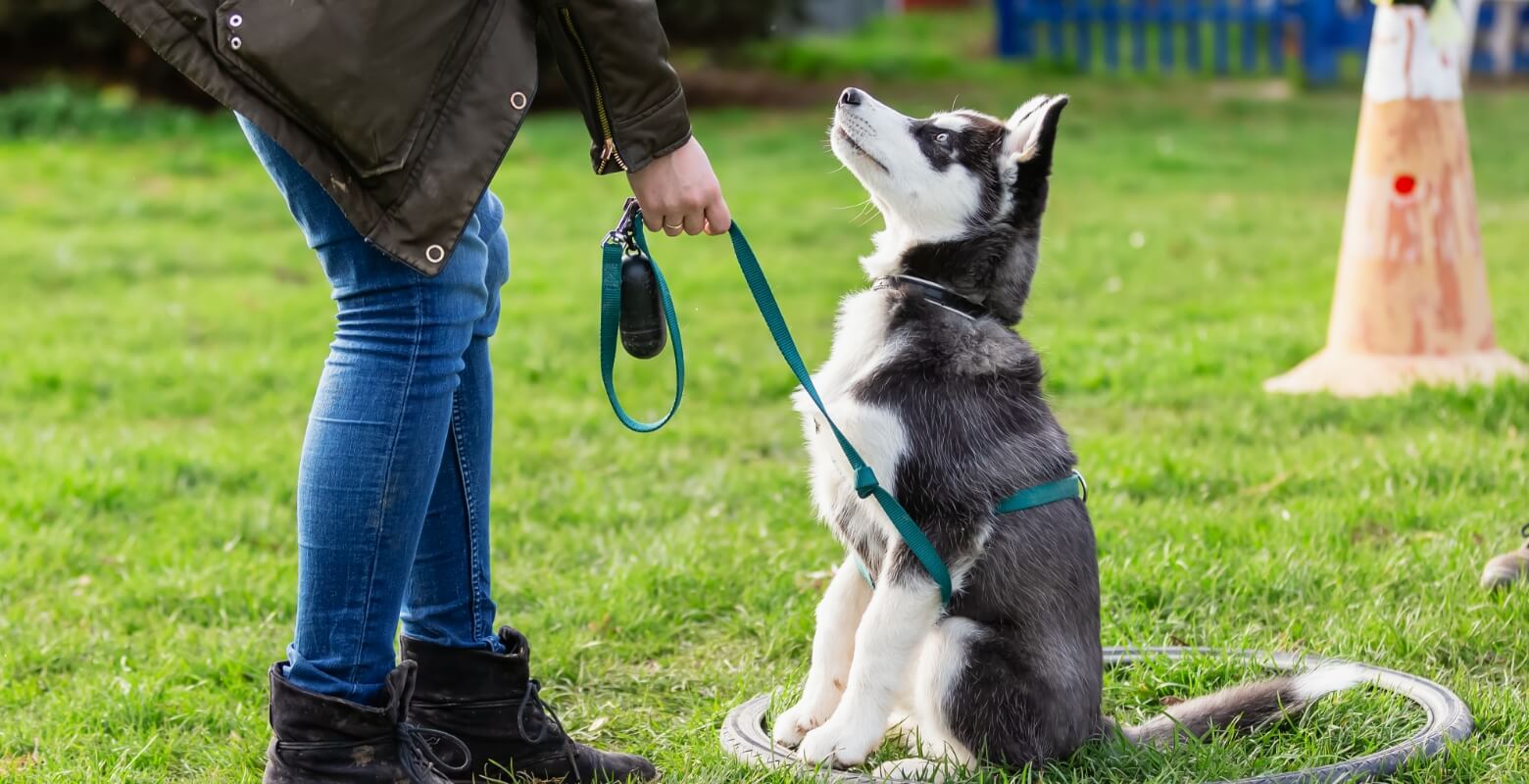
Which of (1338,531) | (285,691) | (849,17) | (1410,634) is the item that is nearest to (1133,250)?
(1338,531)

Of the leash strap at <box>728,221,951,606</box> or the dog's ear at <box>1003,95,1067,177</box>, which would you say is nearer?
the leash strap at <box>728,221,951,606</box>

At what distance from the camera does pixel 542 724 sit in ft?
10.0

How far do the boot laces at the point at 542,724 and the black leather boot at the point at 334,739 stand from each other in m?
0.38

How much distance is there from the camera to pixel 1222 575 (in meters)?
4.01

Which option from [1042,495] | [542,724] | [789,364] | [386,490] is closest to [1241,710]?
[1042,495]

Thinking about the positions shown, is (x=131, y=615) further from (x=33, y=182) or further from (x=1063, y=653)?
(x=33, y=182)

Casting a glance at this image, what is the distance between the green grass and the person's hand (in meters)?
1.04

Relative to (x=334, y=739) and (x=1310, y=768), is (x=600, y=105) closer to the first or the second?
(x=334, y=739)

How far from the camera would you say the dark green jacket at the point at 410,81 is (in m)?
2.27

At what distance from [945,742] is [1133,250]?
258 inches

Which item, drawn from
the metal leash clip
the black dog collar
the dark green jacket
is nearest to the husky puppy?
the black dog collar

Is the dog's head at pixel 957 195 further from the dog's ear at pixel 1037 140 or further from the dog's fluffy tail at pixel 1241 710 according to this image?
the dog's fluffy tail at pixel 1241 710

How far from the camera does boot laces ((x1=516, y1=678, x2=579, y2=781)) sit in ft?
9.89

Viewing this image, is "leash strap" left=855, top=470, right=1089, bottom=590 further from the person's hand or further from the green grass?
the person's hand
